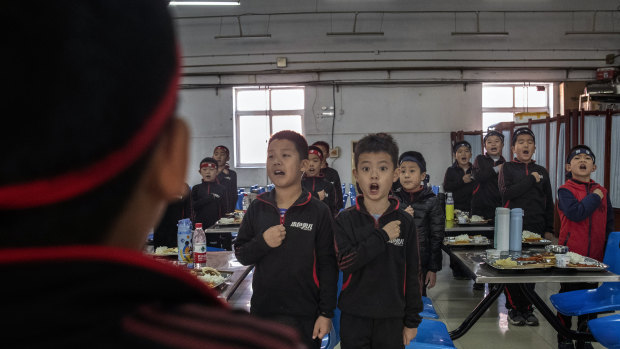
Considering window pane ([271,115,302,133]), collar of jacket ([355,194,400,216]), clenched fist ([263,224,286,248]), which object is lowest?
clenched fist ([263,224,286,248])

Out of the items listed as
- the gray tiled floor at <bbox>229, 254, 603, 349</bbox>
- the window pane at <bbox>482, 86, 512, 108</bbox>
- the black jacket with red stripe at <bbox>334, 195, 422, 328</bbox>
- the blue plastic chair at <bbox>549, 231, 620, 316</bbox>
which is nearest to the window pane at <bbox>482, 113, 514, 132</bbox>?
the window pane at <bbox>482, 86, 512, 108</bbox>

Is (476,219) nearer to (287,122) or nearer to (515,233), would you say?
(515,233)

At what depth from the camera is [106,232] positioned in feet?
1.31

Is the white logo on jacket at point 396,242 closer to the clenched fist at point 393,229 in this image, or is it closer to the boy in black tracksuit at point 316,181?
the clenched fist at point 393,229

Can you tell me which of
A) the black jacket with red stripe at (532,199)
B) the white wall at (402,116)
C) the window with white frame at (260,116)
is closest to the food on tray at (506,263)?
the black jacket with red stripe at (532,199)

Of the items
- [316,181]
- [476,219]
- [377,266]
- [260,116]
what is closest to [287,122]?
[260,116]

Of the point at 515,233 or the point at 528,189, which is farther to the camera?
the point at 528,189

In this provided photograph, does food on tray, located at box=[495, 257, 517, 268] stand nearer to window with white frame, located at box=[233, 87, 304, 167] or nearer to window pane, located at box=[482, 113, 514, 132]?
window with white frame, located at box=[233, 87, 304, 167]

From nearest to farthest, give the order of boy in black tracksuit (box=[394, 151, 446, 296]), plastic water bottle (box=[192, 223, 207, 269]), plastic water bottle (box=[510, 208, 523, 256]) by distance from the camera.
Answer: plastic water bottle (box=[192, 223, 207, 269]) → plastic water bottle (box=[510, 208, 523, 256]) → boy in black tracksuit (box=[394, 151, 446, 296])

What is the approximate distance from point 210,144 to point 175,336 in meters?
10.7

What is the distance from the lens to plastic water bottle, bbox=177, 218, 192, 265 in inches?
112

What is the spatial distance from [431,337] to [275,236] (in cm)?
123

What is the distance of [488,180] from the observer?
217 inches

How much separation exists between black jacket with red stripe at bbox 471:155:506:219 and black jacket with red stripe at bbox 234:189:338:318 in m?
3.76
